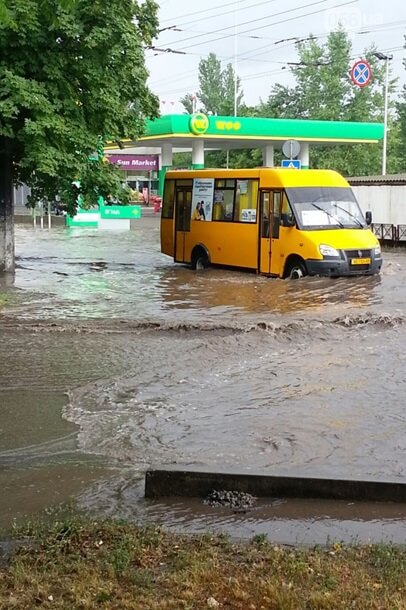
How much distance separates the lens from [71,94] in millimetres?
17078

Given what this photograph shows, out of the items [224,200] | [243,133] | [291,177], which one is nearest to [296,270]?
[291,177]

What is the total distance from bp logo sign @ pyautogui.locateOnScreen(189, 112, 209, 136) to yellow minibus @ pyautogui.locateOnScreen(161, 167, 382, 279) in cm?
2144

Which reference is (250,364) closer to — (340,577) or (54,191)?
(340,577)

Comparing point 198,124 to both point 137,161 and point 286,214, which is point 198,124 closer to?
point 137,161

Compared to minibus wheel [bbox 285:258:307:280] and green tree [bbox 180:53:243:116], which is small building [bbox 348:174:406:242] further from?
green tree [bbox 180:53:243:116]

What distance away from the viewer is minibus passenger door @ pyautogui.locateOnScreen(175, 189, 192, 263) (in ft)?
69.9

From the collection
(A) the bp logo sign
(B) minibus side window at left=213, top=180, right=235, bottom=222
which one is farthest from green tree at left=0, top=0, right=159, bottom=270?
(A) the bp logo sign

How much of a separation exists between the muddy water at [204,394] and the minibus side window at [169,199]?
5902 millimetres

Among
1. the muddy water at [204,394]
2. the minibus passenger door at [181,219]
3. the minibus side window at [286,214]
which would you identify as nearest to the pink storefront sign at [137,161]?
the minibus passenger door at [181,219]

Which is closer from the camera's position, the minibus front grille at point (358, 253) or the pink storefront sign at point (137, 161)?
the minibus front grille at point (358, 253)

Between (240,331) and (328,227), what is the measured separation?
666 cm

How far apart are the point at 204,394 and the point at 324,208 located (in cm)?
1049

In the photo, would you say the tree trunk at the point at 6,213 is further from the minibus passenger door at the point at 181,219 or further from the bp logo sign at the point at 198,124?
the bp logo sign at the point at 198,124

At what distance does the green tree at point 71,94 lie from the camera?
16000mm
